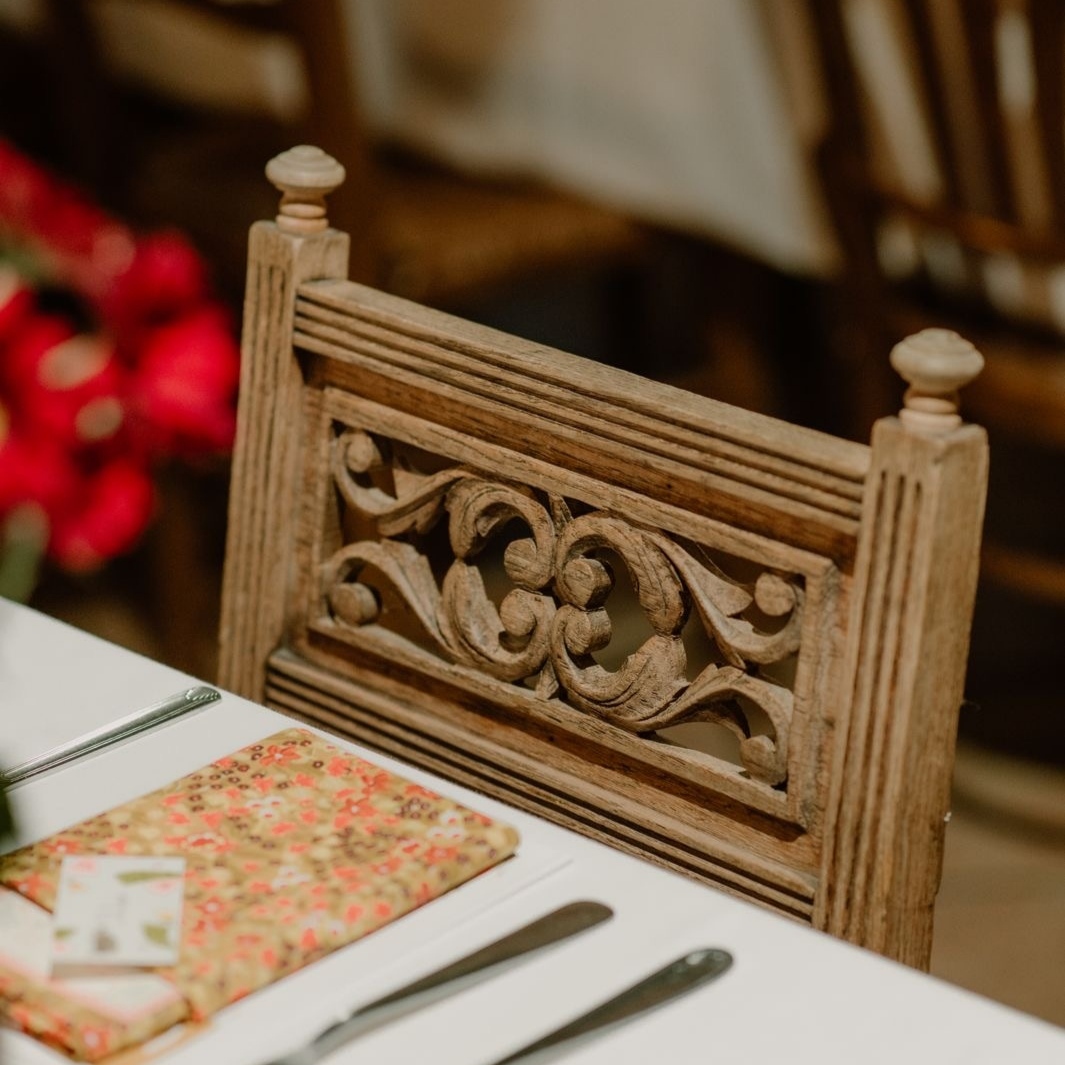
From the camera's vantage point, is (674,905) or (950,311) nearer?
(674,905)

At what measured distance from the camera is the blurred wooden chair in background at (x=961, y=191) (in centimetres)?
162

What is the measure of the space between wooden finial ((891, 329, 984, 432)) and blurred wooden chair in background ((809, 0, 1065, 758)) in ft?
3.40

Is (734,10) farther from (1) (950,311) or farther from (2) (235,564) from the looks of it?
(2) (235,564)

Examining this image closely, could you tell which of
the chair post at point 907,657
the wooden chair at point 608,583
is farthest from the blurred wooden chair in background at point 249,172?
the chair post at point 907,657

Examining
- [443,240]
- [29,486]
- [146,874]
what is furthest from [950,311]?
[29,486]

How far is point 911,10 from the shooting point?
1617 mm

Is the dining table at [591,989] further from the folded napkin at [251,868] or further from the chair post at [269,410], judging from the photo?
the chair post at [269,410]

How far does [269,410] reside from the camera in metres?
0.91

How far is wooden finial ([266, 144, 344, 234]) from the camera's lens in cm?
85

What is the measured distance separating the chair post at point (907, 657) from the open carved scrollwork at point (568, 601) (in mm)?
44

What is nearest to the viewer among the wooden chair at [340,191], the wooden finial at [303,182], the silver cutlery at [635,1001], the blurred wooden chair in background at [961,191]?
the silver cutlery at [635,1001]

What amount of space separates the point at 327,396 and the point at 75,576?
70.0 inches

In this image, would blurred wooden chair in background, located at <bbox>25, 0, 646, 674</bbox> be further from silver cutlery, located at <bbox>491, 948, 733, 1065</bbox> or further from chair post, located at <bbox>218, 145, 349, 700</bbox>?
silver cutlery, located at <bbox>491, 948, 733, 1065</bbox>

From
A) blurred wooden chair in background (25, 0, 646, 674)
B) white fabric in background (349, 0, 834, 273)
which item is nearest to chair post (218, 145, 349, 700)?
blurred wooden chair in background (25, 0, 646, 674)
